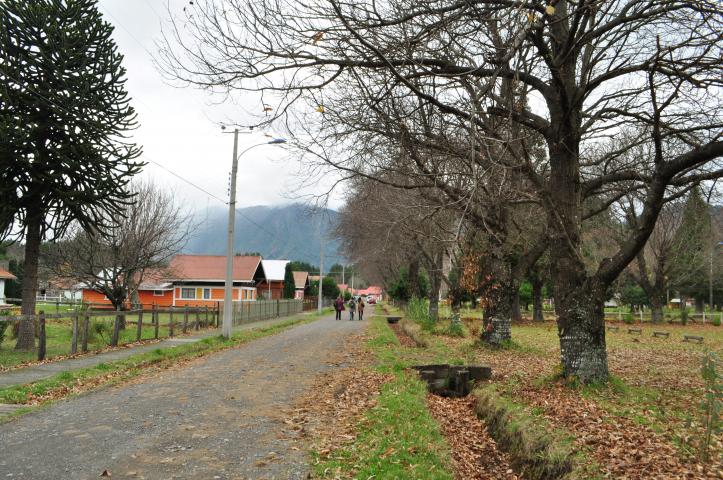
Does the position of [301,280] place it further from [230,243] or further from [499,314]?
[499,314]

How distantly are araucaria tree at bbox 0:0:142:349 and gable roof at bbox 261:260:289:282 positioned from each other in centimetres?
5036

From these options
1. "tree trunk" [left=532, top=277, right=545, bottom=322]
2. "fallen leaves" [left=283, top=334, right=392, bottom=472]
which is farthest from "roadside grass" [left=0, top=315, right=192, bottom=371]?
"tree trunk" [left=532, top=277, right=545, bottom=322]

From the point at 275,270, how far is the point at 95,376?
→ 59.7m

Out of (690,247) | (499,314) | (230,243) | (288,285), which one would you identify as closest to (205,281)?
(288,285)

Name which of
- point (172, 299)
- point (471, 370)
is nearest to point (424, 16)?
point (471, 370)

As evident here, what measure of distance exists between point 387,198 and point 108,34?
34.2ft

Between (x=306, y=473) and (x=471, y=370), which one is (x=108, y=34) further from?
(x=306, y=473)

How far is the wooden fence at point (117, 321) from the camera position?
45.4ft

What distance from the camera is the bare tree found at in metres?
26.1

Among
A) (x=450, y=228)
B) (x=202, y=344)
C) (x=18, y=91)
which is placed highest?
(x=18, y=91)

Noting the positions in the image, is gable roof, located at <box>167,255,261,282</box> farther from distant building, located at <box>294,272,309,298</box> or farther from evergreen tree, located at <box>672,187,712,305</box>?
evergreen tree, located at <box>672,187,712,305</box>

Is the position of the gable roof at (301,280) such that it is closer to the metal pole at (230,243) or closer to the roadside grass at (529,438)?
the metal pole at (230,243)

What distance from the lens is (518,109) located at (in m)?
9.79

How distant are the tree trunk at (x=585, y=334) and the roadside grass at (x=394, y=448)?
264 centimetres
